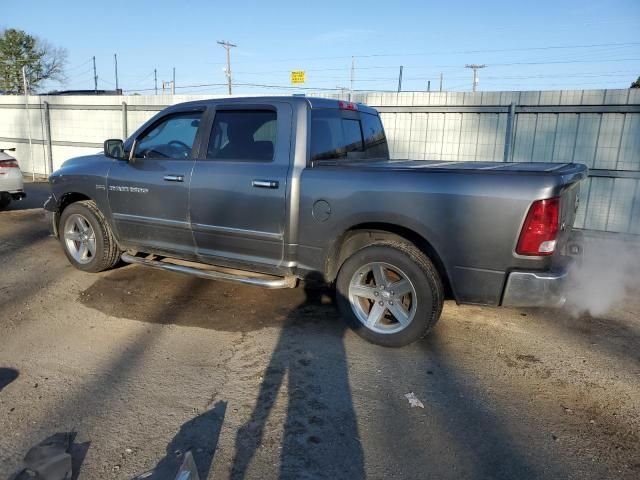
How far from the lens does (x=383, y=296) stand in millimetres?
3900

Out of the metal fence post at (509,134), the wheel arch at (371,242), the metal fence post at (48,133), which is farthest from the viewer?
the metal fence post at (48,133)

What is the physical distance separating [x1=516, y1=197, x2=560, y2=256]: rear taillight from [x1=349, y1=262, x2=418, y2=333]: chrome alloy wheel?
0.87m

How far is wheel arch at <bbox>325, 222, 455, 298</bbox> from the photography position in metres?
3.78

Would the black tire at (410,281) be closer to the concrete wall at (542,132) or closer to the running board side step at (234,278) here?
the running board side step at (234,278)

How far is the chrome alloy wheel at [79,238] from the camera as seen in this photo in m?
5.48

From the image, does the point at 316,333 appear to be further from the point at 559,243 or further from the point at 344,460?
the point at 559,243

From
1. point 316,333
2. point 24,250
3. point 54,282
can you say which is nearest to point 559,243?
point 316,333

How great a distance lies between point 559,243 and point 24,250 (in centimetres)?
644

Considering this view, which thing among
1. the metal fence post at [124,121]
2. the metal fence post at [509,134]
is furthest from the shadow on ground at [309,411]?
the metal fence post at [124,121]

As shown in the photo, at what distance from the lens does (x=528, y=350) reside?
3.94m

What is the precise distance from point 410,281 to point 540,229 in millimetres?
980

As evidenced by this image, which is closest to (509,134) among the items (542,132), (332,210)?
(542,132)

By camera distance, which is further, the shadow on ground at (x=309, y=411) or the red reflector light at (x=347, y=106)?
the red reflector light at (x=347, y=106)

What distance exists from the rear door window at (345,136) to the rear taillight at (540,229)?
5.82 feet
